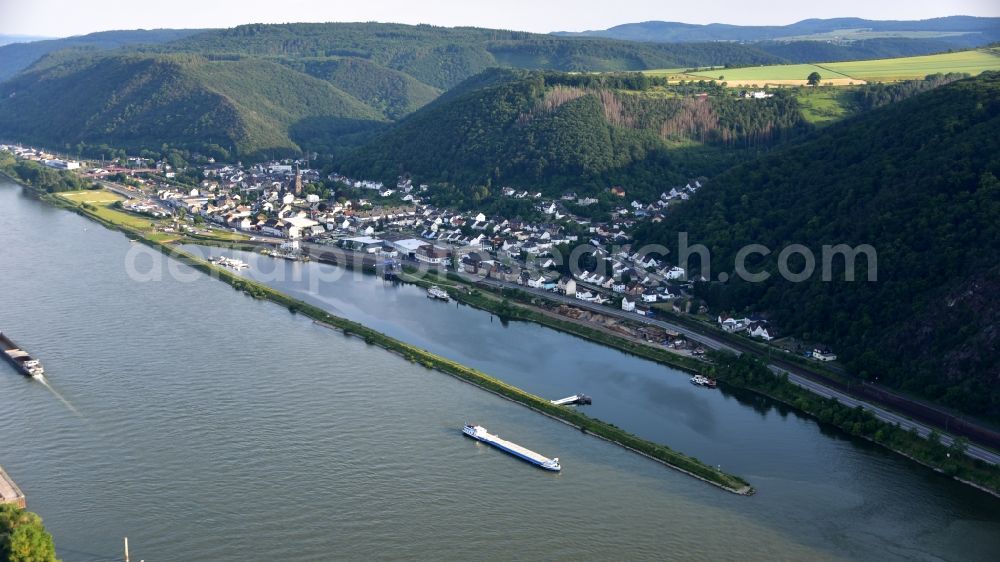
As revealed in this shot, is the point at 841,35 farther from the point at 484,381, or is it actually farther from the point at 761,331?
the point at 484,381

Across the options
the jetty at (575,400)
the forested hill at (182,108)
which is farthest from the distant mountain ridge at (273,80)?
the jetty at (575,400)

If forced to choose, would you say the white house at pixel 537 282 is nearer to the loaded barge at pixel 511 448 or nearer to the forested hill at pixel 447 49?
the loaded barge at pixel 511 448

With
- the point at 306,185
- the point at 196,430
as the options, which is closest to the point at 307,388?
the point at 196,430

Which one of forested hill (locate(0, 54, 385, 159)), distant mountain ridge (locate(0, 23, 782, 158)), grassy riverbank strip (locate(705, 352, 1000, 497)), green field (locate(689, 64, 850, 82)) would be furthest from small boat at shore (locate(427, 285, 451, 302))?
distant mountain ridge (locate(0, 23, 782, 158))

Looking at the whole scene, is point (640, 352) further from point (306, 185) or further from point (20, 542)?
point (306, 185)

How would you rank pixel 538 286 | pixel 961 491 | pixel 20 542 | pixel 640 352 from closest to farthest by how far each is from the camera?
pixel 20 542
pixel 961 491
pixel 640 352
pixel 538 286
